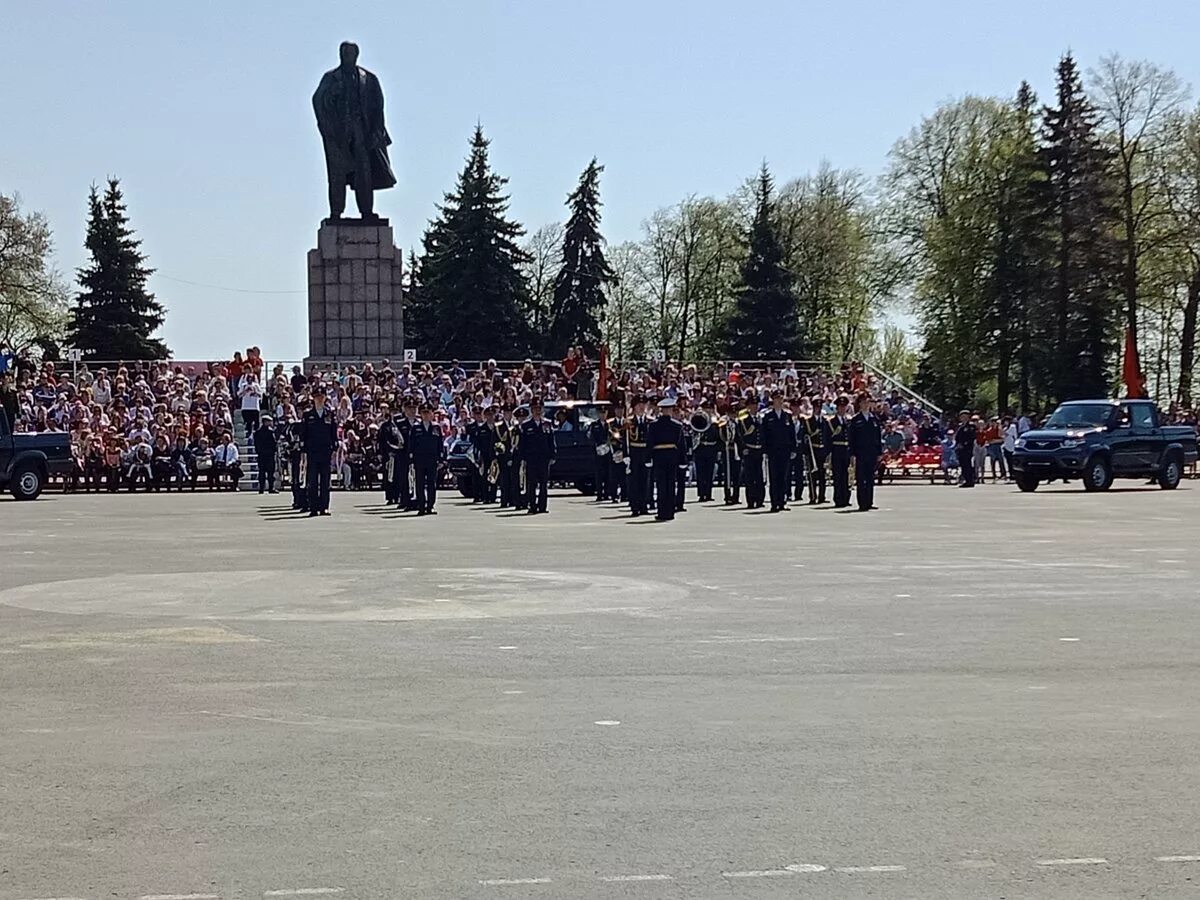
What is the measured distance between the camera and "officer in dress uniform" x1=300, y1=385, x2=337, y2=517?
1135 inches

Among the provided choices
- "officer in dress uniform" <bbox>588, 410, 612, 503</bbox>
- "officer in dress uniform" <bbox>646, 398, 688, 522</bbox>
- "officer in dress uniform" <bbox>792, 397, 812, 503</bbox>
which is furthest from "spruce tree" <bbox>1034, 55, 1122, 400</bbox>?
"officer in dress uniform" <bbox>646, 398, 688, 522</bbox>

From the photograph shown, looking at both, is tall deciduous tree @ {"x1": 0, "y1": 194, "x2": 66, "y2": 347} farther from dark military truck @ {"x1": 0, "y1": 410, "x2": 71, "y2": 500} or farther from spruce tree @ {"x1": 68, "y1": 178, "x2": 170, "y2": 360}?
dark military truck @ {"x1": 0, "y1": 410, "x2": 71, "y2": 500}

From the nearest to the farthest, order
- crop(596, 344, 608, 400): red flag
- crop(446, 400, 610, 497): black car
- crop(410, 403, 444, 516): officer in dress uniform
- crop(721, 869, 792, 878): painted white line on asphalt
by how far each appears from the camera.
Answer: crop(721, 869, 792, 878): painted white line on asphalt
crop(410, 403, 444, 516): officer in dress uniform
crop(446, 400, 610, 497): black car
crop(596, 344, 608, 400): red flag

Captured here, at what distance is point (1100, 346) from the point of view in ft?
210

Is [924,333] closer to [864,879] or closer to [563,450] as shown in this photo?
[563,450]

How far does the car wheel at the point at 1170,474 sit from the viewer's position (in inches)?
1538

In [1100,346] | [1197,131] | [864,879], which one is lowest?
[864,879]

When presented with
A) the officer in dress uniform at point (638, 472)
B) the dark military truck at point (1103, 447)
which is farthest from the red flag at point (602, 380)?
the officer in dress uniform at point (638, 472)

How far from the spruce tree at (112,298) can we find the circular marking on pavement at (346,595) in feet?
203

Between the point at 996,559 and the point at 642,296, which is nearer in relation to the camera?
the point at 996,559

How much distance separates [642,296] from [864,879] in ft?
275

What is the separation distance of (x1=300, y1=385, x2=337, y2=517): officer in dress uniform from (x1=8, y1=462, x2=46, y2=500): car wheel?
8819mm

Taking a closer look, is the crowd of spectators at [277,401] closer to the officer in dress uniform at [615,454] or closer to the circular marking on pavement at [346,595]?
the officer in dress uniform at [615,454]

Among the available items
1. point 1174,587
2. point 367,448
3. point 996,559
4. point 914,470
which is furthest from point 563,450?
point 1174,587
